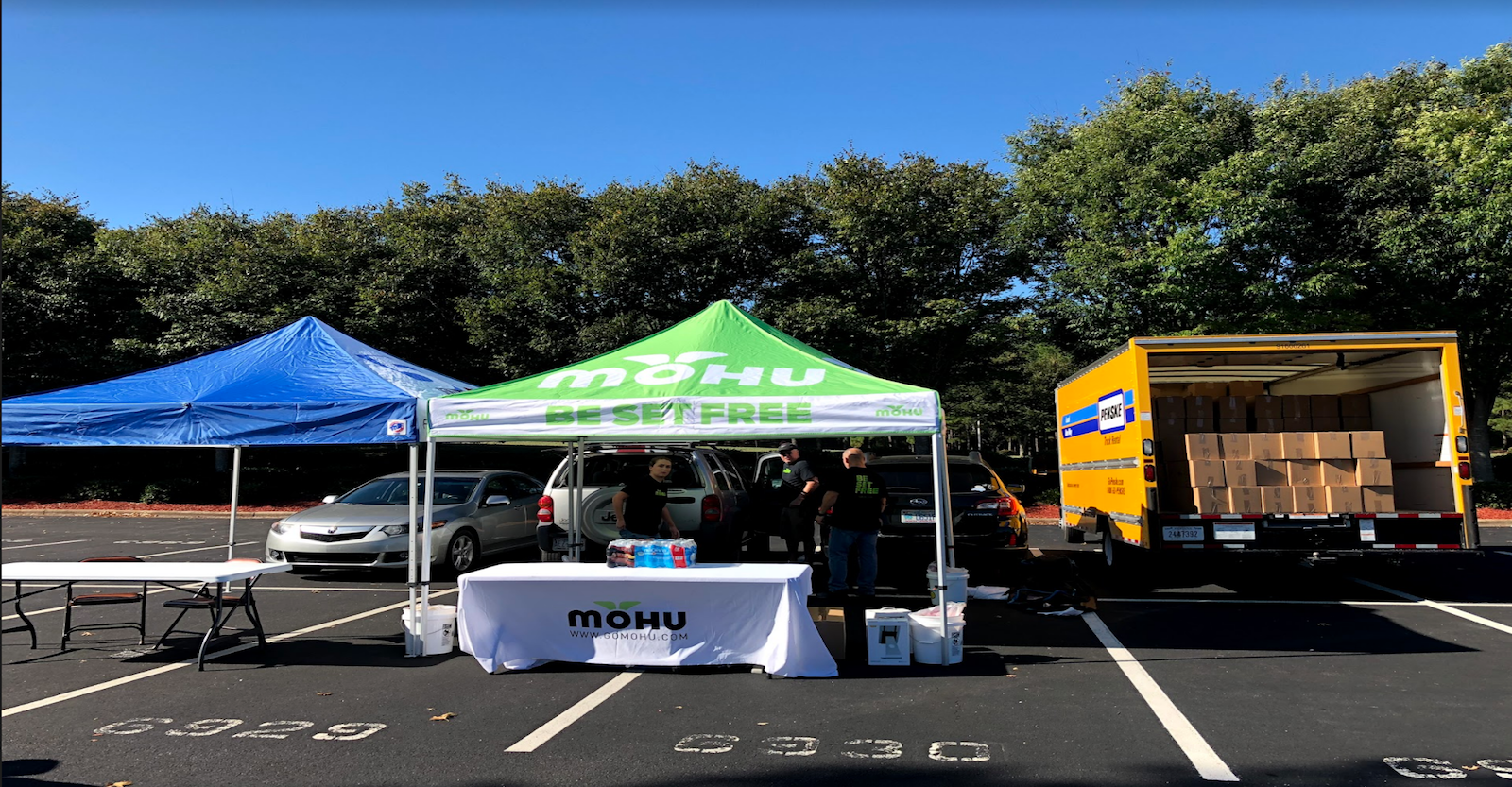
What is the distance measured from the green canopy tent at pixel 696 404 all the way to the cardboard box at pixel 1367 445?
4666 millimetres

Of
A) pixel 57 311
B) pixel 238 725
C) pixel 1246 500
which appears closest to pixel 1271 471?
pixel 1246 500

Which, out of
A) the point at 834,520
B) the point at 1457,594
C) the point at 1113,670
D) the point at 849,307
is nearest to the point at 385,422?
the point at 834,520

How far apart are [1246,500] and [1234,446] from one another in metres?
0.57

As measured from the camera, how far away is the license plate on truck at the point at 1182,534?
9.48 metres

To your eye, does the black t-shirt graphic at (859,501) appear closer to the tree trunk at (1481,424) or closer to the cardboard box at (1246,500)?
the cardboard box at (1246,500)

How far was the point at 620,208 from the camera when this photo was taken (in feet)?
78.1

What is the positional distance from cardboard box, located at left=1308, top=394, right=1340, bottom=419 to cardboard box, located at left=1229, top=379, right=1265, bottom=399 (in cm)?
220

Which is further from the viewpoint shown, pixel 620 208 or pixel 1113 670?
pixel 620 208

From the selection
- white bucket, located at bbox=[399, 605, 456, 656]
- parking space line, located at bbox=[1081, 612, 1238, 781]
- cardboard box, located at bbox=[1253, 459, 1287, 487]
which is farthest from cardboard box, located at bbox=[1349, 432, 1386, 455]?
white bucket, located at bbox=[399, 605, 456, 656]

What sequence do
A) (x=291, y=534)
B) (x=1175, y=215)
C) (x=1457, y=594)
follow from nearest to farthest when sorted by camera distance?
(x=1457, y=594)
(x=291, y=534)
(x=1175, y=215)

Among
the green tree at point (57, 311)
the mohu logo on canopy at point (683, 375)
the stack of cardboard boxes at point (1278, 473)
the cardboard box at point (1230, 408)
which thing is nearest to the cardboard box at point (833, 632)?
the mohu logo on canopy at point (683, 375)

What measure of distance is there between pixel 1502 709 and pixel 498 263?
2315 cm

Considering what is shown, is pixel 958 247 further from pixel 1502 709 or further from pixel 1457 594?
pixel 1502 709

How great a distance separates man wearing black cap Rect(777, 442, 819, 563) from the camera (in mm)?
9523
